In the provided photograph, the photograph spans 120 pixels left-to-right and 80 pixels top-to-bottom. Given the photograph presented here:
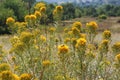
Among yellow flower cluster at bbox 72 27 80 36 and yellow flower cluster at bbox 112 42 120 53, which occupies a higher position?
yellow flower cluster at bbox 72 27 80 36

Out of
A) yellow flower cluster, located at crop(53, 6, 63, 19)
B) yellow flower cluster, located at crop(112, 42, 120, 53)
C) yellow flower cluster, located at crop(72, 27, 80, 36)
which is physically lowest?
yellow flower cluster, located at crop(112, 42, 120, 53)

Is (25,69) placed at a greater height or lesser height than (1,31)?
greater

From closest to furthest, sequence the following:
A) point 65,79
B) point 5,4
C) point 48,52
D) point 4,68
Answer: point 4,68, point 65,79, point 48,52, point 5,4

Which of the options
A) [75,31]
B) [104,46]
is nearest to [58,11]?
[75,31]

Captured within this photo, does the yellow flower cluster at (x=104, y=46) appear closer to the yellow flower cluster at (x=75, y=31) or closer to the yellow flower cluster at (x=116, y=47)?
the yellow flower cluster at (x=116, y=47)

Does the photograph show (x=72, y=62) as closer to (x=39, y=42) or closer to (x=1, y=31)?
(x=39, y=42)

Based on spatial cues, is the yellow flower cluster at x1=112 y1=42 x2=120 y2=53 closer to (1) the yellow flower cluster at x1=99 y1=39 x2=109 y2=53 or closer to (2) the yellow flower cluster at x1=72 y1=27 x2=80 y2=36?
(1) the yellow flower cluster at x1=99 y1=39 x2=109 y2=53

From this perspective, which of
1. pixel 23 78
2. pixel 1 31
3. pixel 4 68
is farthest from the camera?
pixel 1 31

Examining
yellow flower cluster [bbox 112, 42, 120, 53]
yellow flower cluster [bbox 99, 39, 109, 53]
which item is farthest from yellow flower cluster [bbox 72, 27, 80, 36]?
yellow flower cluster [bbox 112, 42, 120, 53]

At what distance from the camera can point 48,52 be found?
7.21 meters

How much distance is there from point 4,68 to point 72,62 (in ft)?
5.74

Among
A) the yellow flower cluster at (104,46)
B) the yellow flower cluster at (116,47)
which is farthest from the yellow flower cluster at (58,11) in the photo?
the yellow flower cluster at (116,47)

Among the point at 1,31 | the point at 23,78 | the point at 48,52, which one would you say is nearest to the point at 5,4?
the point at 1,31

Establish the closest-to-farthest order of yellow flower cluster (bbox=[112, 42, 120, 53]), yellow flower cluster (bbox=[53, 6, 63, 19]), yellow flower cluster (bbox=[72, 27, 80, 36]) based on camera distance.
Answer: yellow flower cluster (bbox=[112, 42, 120, 53]) < yellow flower cluster (bbox=[72, 27, 80, 36]) < yellow flower cluster (bbox=[53, 6, 63, 19])
